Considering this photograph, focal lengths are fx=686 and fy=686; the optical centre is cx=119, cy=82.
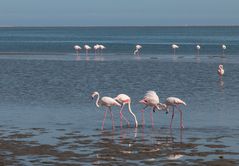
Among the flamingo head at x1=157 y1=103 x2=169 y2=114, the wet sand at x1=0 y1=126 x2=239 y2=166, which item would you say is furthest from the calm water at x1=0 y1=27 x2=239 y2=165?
the flamingo head at x1=157 y1=103 x2=169 y2=114

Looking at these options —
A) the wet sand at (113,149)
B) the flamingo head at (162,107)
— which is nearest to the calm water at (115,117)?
the wet sand at (113,149)

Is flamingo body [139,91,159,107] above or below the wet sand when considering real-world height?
above

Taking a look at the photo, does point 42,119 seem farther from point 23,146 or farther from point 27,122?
point 23,146

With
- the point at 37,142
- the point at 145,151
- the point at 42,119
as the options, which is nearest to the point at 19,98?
the point at 42,119

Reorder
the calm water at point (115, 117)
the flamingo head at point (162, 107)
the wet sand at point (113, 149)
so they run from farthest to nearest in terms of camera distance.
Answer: the flamingo head at point (162, 107) → the calm water at point (115, 117) → the wet sand at point (113, 149)

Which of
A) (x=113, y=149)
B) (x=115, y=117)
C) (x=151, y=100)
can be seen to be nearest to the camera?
(x=113, y=149)

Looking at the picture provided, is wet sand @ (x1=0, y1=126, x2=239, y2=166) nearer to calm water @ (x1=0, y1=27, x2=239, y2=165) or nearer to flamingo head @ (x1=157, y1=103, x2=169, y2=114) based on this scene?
calm water @ (x1=0, y1=27, x2=239, y2=165)

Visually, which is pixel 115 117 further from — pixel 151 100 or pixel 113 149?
pixel 113 149

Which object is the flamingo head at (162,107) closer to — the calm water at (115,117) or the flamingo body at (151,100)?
the flamingo body at (151,100)

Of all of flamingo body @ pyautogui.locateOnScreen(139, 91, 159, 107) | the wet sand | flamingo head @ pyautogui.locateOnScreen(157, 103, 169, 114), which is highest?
flamingo body @ pyautogui.locateOnScreen(139, 91, 159, 107)

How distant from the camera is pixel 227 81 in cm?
2895

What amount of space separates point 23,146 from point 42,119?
4.00 metres

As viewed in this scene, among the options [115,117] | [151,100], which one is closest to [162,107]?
[151,100]

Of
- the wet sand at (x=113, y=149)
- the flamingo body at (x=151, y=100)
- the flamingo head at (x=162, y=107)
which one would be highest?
the flamingo body at (x=151, y=100)
